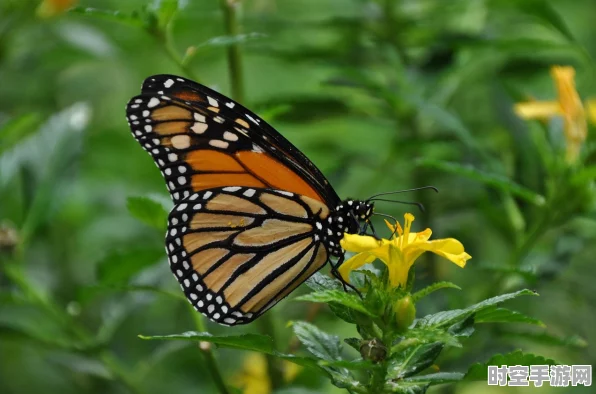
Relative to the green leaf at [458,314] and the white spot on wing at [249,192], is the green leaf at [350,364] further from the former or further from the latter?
the white spot on wing at [249,192]

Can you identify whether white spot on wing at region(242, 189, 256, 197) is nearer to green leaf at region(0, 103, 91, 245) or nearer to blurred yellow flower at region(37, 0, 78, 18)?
green leaf at region(0, 103, 91, 245)

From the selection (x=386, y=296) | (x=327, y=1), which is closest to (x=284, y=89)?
(x=327, y=1)

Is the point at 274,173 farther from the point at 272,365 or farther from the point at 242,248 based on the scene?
the point at 272,365

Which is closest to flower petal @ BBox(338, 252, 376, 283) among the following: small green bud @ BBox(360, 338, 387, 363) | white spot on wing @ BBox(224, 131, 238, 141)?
small green bud @ BBox(360, 338, 387, 363)

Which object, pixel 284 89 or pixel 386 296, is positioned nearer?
pixel 386 296

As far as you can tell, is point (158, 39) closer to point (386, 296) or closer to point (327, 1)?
point (386, 296)

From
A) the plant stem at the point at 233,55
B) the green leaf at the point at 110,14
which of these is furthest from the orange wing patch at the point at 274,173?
the green leaf at the point at 110,14

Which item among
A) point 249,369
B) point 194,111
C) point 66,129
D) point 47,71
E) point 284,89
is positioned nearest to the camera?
point 194,111
